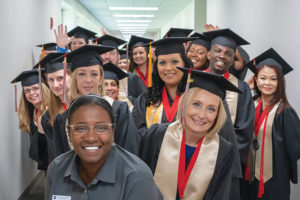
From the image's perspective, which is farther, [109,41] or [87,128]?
[109,41]

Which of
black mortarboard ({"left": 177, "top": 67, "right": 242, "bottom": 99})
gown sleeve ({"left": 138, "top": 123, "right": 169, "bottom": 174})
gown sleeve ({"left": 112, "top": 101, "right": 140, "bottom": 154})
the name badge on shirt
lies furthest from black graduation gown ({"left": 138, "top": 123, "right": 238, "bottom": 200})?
the name badge on shirt

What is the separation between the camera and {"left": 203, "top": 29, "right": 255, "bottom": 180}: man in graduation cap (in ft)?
11.0

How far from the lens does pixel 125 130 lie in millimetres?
2674

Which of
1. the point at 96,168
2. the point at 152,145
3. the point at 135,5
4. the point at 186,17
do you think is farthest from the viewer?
the point at 186,17

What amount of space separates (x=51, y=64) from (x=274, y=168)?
2.58 meters

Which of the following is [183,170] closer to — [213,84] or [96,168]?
[213,84]

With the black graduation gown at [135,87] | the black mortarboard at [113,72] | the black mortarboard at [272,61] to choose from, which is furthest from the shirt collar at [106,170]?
the black graduation gown at [135,87]

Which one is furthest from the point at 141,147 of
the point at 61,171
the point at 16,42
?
the point at 16,42

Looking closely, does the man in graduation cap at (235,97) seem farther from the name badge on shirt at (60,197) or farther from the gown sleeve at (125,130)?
the name badge on shirt at (60,197)

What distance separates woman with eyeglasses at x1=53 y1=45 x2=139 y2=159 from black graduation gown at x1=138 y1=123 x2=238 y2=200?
24 cm

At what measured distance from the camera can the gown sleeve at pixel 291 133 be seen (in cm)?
326

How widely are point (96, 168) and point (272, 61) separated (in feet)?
8.41

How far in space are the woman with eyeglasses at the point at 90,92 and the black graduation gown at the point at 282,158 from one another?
1581mm

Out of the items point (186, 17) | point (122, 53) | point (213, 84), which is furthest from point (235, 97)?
point (186, 17)
